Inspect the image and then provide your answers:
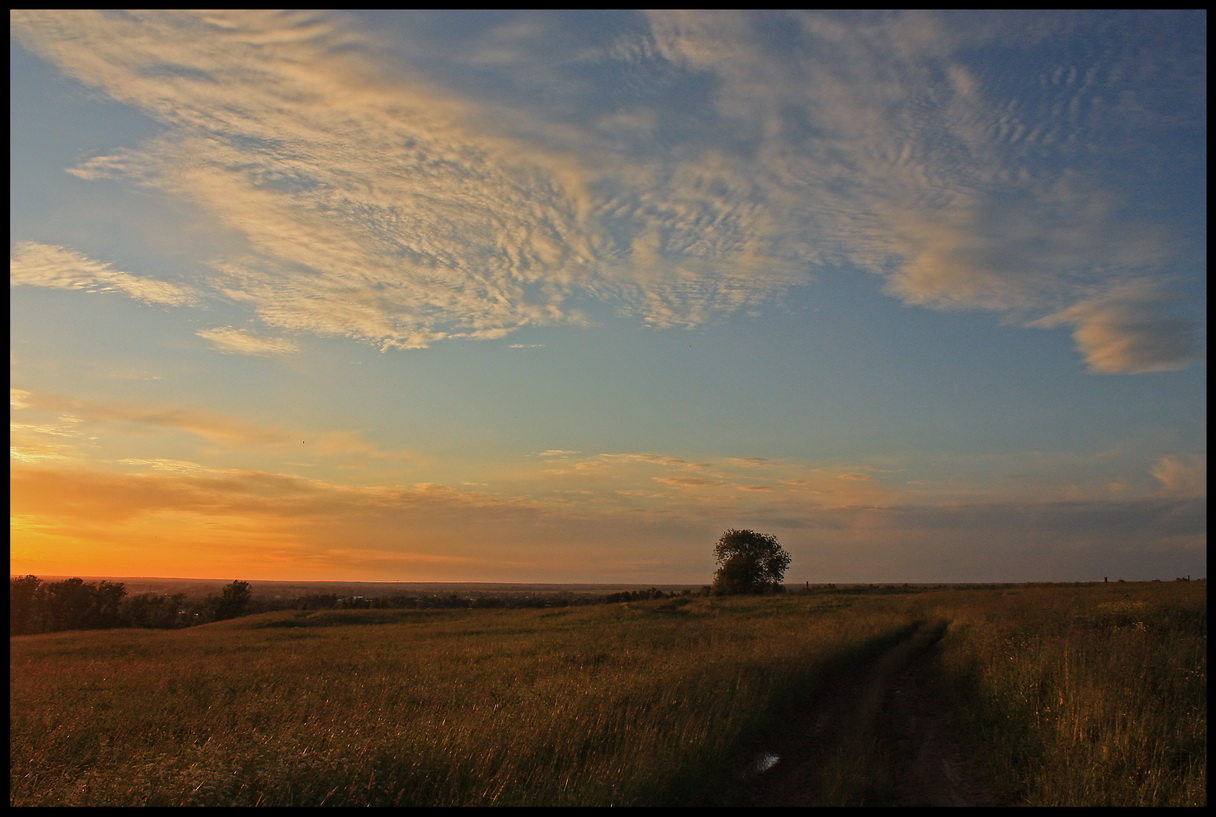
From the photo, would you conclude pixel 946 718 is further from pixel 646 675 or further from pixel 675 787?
pixel 675 787

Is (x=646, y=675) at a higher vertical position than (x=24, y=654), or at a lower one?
higher

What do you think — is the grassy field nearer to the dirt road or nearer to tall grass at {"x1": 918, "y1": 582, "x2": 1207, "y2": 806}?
tall grass at {"x1": 918, "y1": 582, "x2": 1207, "y2": 806}

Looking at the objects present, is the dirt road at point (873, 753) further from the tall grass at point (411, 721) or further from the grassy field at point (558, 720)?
the tall grass at point (411, 721)

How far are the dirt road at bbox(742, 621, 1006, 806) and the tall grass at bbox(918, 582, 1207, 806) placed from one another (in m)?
0.56

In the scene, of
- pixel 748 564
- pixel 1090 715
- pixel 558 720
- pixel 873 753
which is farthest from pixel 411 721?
pixel 748 564

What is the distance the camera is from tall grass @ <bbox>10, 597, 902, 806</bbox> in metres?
8.07

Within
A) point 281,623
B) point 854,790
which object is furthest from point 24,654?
point 854,790

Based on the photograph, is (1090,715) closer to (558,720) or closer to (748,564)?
(558,720)

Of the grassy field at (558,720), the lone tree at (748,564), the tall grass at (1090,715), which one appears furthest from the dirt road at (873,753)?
the lone tree at (748,564)

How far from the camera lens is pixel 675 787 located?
8969mm

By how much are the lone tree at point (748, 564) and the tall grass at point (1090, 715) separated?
75395mm

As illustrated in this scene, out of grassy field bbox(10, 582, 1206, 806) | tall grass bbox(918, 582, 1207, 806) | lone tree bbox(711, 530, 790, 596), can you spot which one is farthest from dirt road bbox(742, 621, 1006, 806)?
lone tree bbox(711, 530, 790, 596)

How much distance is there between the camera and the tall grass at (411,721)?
26.5 feet

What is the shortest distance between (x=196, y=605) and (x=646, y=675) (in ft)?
199
